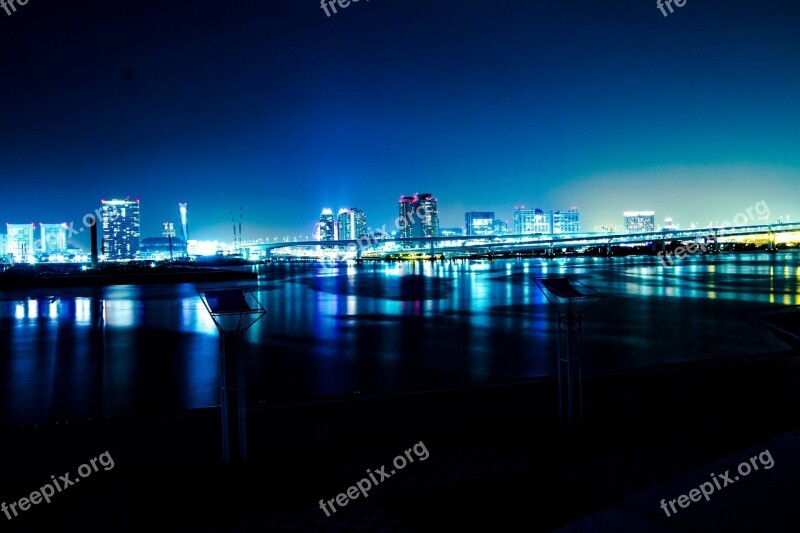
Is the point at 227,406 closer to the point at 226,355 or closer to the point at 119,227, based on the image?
the point at 226,355

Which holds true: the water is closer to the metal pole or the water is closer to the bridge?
the metal pole

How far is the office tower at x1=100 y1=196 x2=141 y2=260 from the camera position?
5886 inches

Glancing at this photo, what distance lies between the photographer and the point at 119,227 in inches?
6166

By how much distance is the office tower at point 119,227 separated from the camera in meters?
150

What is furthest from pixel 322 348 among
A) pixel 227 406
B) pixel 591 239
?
pixel 591 239

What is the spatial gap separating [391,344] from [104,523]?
8262 millimetres

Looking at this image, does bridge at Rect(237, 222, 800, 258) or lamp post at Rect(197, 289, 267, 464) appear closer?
lamp post at Rect(197, 289, 267, 464)

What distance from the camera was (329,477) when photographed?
169 inches

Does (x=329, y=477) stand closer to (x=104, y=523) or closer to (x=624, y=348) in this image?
(x=104, y=523)

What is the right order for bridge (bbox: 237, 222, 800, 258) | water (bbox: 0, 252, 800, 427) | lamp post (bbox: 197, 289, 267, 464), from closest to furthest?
lamp post (bbox: 197, 289, 267, 464) < water (bbox: 0, 252, 800, 427) < bridge (bbox: 237, 222, 800, 258)

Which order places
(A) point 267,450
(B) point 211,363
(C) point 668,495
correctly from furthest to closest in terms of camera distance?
(B) point 211,363 < (A) point 267,450 < (C) point 668,495

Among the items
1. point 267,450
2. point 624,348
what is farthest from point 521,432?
point 624,348

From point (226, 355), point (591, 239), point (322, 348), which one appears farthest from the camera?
point (591, 239)

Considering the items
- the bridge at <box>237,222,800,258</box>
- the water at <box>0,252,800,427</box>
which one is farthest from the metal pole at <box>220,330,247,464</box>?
the bridge at <box>237,222,800,258</box>
